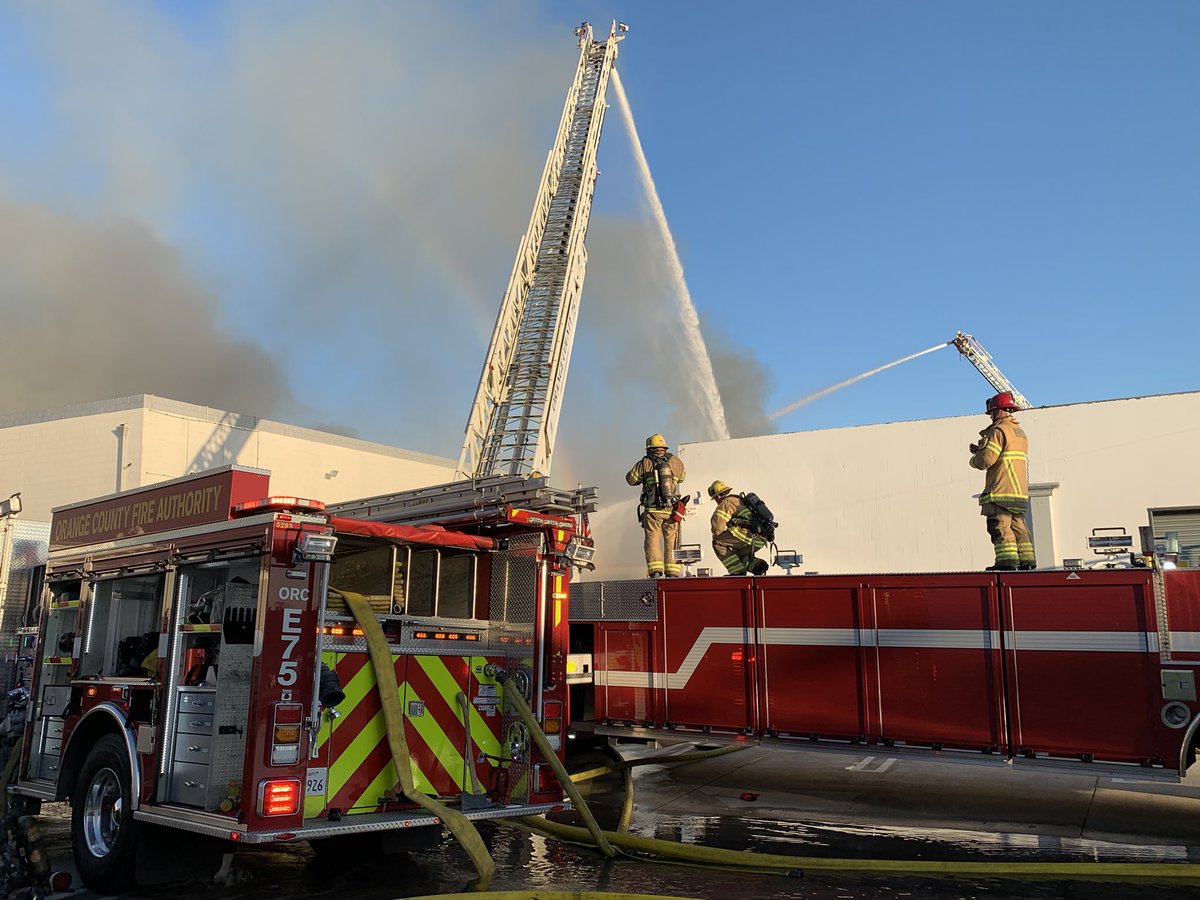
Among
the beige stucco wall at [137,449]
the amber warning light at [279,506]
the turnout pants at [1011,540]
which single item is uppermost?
the beige stucco wall at [137,449]

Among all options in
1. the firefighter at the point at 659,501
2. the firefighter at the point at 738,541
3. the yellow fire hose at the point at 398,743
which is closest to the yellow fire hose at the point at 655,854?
the yellow fire hose at the point at 398,743

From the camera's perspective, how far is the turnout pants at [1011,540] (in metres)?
8.40

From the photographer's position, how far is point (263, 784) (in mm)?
4941

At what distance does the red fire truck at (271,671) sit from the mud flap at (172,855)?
1 centimetres

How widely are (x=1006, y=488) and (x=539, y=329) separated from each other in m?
11.5

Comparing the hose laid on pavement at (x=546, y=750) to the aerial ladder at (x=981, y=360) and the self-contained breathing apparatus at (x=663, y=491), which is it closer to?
the self-contained breathing apparatus at (x=663, y=491)

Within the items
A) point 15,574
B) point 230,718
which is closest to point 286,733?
point 230,718

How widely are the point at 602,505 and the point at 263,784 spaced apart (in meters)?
22.6

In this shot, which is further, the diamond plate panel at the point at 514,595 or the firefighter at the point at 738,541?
the firefighter at the point at 738,541

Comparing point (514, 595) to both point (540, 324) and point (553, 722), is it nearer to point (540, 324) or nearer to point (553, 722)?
point (553, 722)

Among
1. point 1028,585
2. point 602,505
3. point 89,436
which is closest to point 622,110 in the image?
point 602,505

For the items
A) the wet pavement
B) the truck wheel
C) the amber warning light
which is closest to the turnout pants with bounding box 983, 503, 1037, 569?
the wet pavement

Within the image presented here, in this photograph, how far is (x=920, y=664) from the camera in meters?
7.99

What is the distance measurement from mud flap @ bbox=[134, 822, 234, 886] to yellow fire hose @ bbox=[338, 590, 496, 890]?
137 centimetres
